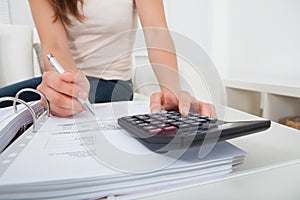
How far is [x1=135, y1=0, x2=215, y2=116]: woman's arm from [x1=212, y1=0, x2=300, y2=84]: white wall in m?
0.54

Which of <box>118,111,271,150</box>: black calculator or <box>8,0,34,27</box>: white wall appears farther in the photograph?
<box>8,0,34,27</box>: white wall

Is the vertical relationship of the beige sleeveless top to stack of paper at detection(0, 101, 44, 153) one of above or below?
above

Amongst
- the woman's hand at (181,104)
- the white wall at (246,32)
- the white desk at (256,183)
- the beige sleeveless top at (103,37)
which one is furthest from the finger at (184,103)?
the white wall at (246,32)

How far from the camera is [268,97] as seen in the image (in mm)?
873

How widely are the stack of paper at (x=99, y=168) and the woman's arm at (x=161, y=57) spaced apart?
132 millimetres

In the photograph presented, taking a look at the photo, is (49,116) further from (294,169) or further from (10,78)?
(10,78)

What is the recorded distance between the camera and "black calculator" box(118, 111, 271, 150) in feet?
0.63

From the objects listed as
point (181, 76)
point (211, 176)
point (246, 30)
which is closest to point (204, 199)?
point (211, 176)

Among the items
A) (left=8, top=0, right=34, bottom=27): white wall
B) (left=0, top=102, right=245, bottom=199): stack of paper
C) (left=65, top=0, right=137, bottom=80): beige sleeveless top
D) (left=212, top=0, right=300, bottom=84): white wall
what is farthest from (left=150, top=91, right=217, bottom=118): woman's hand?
(left=8, top=0, right=34, bottom=27): white wall

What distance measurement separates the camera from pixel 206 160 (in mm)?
196

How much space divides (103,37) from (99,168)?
622mm

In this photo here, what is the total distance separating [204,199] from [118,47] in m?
0.65

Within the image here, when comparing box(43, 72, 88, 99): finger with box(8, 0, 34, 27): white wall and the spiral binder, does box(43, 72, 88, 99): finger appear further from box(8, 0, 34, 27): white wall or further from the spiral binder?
box(8, 0, 34, 27): white wall

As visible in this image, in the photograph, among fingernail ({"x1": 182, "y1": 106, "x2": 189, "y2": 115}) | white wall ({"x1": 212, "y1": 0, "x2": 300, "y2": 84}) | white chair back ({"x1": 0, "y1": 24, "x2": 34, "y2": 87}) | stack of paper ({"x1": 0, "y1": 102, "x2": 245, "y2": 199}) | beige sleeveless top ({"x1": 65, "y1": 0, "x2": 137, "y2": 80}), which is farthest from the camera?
white chair back ({"x1": 0, "y1": 24, "x2": 34, "y2": 87})
